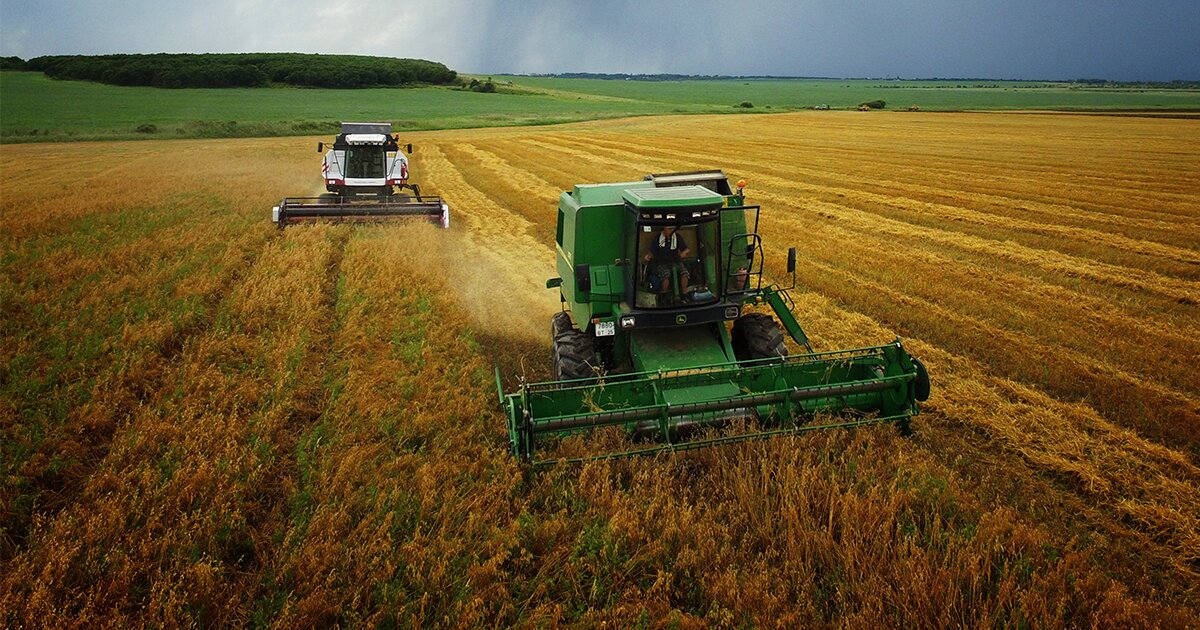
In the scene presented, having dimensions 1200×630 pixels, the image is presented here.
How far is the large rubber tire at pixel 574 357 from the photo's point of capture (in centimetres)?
676

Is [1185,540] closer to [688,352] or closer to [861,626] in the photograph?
[861,626]

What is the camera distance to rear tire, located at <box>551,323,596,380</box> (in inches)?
266

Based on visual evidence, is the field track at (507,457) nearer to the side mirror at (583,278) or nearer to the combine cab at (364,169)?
the side mirror at (583,278)

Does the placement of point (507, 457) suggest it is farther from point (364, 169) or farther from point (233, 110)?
point (233, 110)

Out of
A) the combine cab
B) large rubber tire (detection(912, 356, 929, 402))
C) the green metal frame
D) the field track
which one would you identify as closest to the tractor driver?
the green metal frame

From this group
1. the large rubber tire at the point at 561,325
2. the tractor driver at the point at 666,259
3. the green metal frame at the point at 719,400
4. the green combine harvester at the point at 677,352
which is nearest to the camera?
the green metal frame at the point at 719,400

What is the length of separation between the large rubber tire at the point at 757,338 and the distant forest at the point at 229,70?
82.5 meters

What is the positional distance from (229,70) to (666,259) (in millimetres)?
85631

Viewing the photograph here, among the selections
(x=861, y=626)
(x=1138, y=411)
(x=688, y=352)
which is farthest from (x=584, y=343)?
(x=1138, y=411)

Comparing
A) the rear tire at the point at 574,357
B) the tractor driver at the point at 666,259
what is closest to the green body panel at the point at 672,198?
the tractor driver at the point at 666,259

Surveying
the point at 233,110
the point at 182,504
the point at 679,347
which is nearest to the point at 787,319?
the point at 679,347

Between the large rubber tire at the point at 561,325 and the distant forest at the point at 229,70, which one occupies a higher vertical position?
the distant forest at the point at 229,70

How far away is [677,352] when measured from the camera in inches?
272

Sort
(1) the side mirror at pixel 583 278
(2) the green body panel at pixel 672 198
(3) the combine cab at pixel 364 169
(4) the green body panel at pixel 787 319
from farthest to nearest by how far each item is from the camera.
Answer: (3) the combine cab at pixel 364 169 < (4) the green body panel at pixel 787 319 < (1) the side mirror at pixel 583 278 < (2) the green body panel at pixel 672 198
